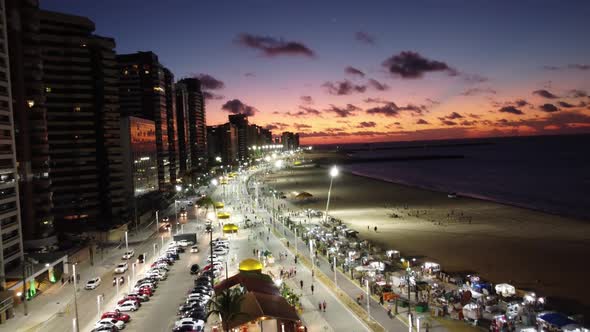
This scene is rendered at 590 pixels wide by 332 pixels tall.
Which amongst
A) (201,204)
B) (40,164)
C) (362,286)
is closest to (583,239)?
(362,286)

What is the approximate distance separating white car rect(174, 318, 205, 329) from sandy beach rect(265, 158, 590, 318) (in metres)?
21.0

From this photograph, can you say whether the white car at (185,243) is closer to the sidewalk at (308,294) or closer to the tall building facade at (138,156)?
the sidewalk at (308,294)

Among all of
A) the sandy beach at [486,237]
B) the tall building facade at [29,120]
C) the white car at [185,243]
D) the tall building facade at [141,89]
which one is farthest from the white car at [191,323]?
the tall building facade at [141,89]

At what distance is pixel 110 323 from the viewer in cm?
2494

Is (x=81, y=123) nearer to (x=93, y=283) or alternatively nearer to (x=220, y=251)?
(x=220, y=251)

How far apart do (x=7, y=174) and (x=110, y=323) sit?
19.9 metres

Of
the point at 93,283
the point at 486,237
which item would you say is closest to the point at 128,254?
the point at 93,283

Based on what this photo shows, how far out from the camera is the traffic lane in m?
25.9

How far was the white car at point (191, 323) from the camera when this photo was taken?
24.4 metres

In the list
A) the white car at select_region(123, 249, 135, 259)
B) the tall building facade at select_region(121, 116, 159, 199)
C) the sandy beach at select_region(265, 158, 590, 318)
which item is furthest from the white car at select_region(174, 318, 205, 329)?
the tall building facade at select_region(121, 116, 159, 199)

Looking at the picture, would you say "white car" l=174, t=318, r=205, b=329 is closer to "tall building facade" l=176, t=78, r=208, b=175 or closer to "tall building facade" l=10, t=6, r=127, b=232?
"tall building facade" l=10, t=6, r=127, b=232

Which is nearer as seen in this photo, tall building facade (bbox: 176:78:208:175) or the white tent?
the white tent

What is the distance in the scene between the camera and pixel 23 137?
41.8 meters

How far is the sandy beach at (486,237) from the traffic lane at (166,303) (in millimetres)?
19620
